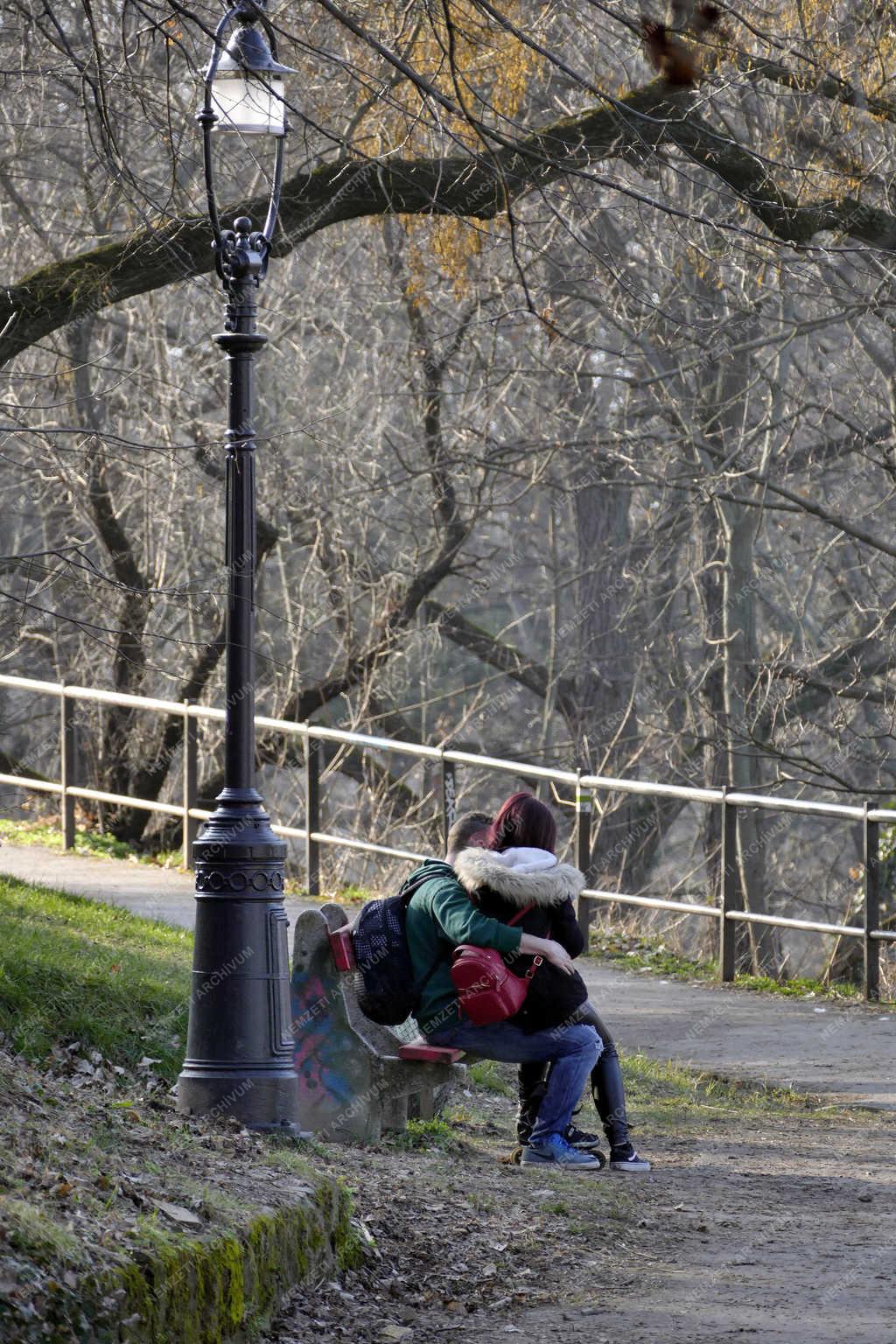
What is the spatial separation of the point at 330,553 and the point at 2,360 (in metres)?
7.03

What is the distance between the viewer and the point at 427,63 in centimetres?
1058

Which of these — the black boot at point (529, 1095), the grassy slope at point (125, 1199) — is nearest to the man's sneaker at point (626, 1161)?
the black boot at point (529, 1095)

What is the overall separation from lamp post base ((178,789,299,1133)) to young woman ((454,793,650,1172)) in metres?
0.73

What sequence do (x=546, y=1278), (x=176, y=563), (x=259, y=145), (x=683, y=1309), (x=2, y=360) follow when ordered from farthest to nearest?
(x=176, y=563) → (x=259, y=145) → (x=2, y=360) → (x=546, y=1278) → (x=683, y=1309)

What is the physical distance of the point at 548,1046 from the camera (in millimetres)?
6691

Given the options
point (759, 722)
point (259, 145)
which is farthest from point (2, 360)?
point (759, 722)

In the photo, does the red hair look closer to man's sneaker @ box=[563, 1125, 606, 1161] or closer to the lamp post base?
the lamp post base

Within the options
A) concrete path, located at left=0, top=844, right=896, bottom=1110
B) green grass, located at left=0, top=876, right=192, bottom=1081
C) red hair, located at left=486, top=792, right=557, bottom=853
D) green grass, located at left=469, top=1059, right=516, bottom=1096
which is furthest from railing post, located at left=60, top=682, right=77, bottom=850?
red hair, located at left=486, top=792, right=557, bottom=853

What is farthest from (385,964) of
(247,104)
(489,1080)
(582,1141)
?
(247,104)

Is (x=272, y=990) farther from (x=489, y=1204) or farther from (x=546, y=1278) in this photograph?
(x=546, y=1278)

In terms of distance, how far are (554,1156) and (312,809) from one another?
6610 mm

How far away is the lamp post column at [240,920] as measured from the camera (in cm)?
624

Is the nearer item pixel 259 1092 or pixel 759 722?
pixel 259 1092

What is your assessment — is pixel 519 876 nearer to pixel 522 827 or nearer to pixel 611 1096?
pixel 522 827
